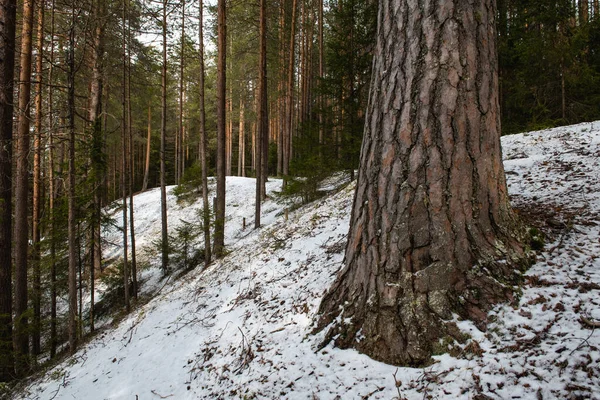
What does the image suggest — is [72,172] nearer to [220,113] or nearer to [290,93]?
[220,113]

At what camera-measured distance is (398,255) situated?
7.49 ft

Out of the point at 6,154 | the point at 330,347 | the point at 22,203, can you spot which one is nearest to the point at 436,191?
the point at 330,347

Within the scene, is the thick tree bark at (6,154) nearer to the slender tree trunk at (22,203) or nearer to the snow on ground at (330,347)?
the slender tree trunk at (22,203)

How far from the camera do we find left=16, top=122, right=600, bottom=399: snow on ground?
175 cm

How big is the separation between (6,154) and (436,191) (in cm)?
785

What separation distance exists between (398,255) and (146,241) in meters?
17.8

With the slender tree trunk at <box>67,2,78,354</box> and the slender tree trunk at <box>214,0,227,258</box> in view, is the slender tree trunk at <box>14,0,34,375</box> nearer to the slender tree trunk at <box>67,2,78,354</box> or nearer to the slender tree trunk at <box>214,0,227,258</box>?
the slender tree trunk at <box>67,2,78,354</box>

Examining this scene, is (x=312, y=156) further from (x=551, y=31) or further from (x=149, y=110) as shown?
(x=149, y=110)

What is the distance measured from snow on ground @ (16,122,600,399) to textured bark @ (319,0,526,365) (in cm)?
20

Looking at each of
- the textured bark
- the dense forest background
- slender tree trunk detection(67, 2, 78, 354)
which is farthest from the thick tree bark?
the textured bark

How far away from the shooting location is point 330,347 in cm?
249

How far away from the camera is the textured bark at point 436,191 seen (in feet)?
7.05

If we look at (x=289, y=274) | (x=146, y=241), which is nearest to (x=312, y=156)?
(x=289, y=274)

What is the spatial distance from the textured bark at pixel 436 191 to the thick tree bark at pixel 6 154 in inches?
276
